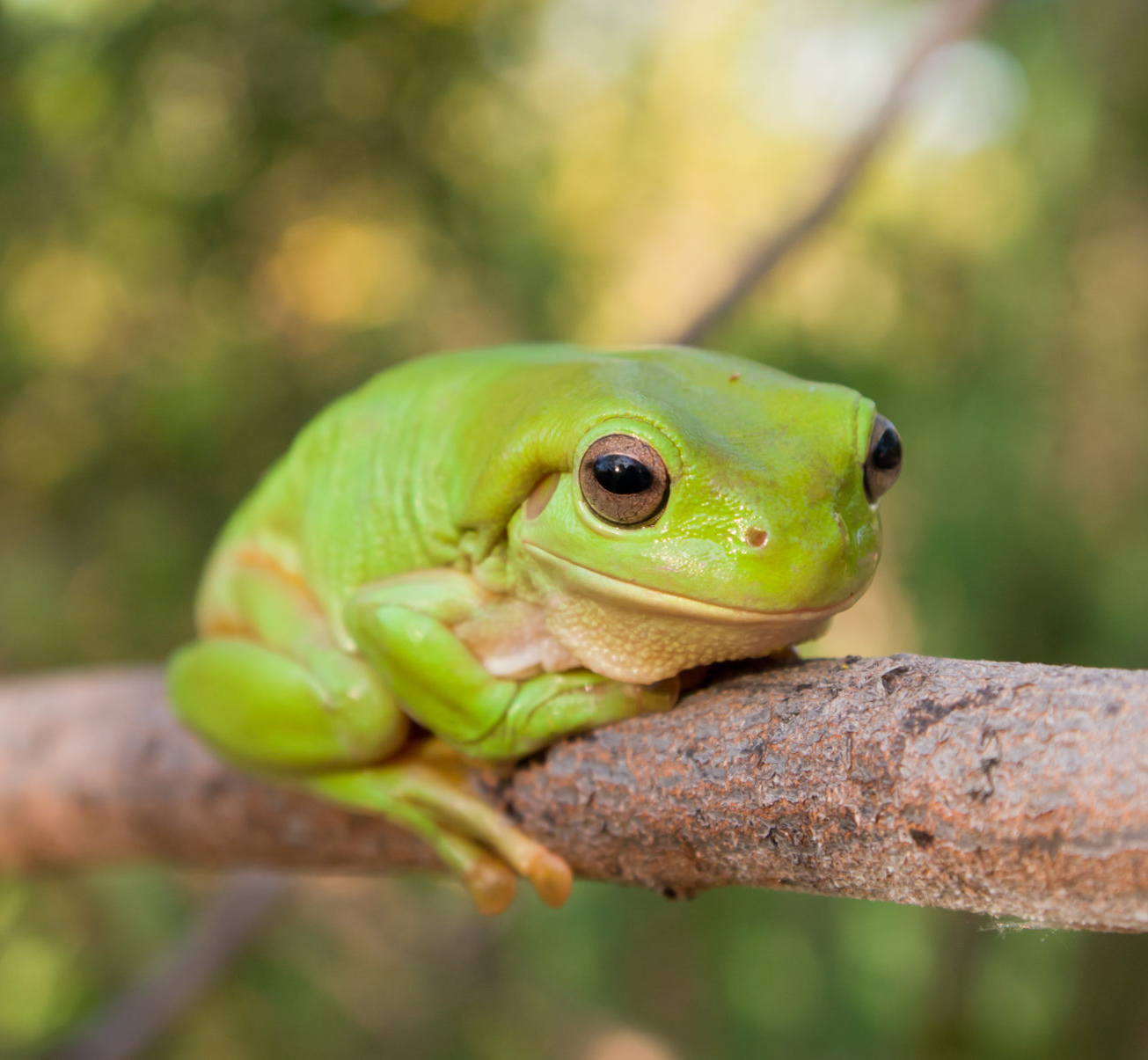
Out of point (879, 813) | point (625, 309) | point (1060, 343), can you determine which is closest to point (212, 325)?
point (625, 309)

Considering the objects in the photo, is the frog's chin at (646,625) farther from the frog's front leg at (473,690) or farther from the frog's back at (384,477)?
the frog's back at (384,477)

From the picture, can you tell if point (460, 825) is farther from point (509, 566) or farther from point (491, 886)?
point (509, 566)

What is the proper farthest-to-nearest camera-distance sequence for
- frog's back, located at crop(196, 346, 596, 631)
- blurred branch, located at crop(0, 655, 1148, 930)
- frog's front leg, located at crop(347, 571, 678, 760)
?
frog's back, located at crop(196, 346, 596, 631) < frog's front leg, located at crop(347, 571, 678, 760) < blurred branch, located at crop(0, 655, 1148, 930)

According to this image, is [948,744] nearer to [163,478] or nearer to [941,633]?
[941,633]

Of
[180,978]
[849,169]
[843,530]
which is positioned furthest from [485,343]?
[843,530]

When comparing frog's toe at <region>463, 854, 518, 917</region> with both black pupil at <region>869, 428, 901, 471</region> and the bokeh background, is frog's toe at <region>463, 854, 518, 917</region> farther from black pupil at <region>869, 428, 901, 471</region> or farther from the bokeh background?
Result: the bokeh background

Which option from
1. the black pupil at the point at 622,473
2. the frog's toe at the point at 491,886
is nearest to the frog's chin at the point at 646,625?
the black pupil at the point at 622,473

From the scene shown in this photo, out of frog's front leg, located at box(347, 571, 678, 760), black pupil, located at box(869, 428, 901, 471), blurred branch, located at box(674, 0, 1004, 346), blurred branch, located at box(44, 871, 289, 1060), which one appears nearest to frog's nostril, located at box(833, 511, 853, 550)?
black pupil, located at box(869, 428, 901, 471)

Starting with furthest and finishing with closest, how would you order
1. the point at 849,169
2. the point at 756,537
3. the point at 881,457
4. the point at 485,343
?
the point at 485,343 < the point at 849,169 < the point at 881,457 < the point at 756,537
